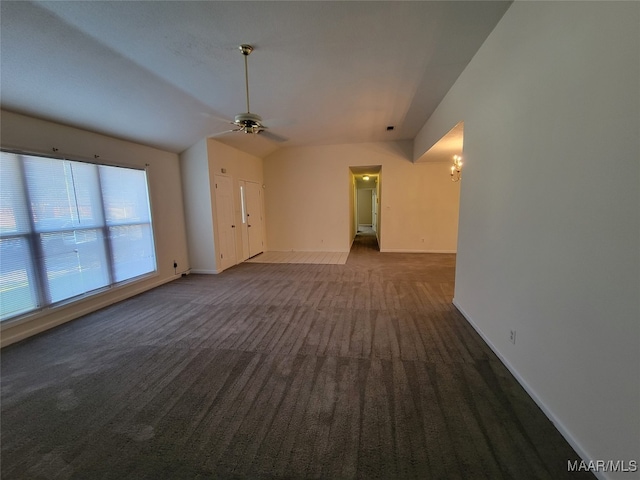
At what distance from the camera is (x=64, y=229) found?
3295 millimetres

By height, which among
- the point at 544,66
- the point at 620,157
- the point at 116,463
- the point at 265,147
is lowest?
the point at 116,463

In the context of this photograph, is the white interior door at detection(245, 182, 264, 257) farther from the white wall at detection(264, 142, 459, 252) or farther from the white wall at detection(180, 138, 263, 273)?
the white wall at detection(180, 138, 263, 273)

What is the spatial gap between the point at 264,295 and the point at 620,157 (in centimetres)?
390

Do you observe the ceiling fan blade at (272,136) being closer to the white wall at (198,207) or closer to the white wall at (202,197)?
the white wall at (202,197)

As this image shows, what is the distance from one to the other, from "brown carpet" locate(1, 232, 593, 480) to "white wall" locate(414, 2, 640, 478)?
1.16 ft

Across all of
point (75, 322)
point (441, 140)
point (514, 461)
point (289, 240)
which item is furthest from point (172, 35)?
point (289, 240)

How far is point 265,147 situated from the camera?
22.2 ft

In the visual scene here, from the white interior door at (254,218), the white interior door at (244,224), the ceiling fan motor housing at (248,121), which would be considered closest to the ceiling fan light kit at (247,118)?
the ceiling fan motor housing at (248,121)

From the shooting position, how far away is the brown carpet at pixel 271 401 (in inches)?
56.1

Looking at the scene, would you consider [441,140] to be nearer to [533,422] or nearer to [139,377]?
[533,422]

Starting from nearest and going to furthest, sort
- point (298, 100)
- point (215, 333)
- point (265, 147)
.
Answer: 1. point (215, 333)
2. point (298, 100)
3. point (265, 147)

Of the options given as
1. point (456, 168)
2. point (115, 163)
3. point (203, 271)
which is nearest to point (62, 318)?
point (115, 163)

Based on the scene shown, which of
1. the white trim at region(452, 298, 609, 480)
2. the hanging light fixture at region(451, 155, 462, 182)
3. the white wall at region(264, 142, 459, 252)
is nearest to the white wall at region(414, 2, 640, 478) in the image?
the white trim at region(452, 298, 609, 480)

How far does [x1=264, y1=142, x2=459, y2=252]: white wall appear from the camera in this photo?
686cm
